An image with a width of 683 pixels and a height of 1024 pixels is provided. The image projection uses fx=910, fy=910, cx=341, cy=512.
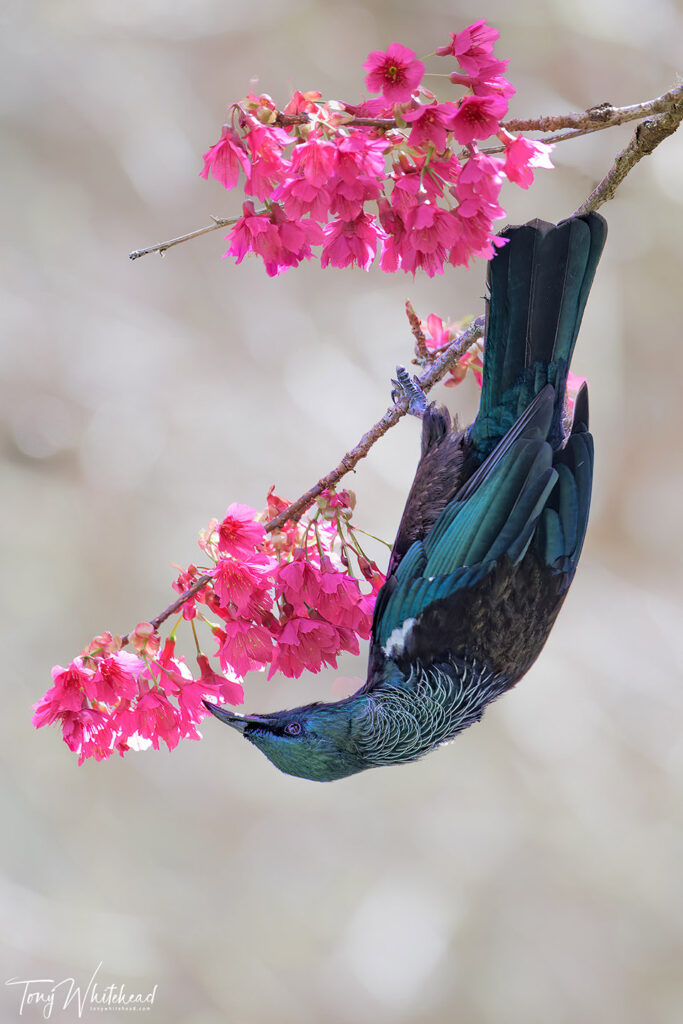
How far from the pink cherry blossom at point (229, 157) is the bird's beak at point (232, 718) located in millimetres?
848

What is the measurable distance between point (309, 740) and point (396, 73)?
116cm

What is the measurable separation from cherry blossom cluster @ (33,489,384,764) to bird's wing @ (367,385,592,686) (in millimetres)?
209

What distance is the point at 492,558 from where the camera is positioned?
1.76 m

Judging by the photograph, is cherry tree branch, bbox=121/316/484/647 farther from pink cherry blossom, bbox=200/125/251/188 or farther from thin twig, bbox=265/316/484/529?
pink cherry blossom, bbox=200/125/251/188

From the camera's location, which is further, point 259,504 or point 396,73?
point 259,504

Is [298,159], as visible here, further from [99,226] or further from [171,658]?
[99,226]

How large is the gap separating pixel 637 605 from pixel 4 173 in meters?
5.22

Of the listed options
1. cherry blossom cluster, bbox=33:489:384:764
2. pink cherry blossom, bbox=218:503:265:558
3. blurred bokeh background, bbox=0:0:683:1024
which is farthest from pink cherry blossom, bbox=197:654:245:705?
blurred bokeh background, bbox=0:0:683:1024

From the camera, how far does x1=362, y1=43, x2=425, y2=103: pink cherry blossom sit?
115cm

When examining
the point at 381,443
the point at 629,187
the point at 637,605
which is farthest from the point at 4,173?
the point at 637,605

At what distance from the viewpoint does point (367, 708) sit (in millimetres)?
1793

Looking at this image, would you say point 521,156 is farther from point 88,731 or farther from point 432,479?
point 88,731
